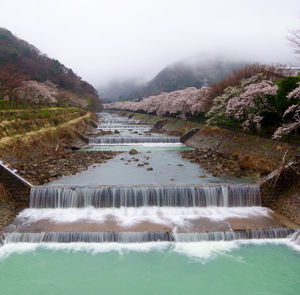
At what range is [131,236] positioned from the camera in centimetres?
1258

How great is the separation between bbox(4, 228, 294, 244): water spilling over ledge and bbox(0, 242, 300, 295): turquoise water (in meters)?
0.37

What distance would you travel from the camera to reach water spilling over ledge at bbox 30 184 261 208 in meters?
16.0

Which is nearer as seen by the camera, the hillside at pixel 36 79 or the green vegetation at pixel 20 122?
the green vegetation at pixel 20 122

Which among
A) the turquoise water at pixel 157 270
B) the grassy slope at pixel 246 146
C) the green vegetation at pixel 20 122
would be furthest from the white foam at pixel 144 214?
the green vegetation at pixel 20 122

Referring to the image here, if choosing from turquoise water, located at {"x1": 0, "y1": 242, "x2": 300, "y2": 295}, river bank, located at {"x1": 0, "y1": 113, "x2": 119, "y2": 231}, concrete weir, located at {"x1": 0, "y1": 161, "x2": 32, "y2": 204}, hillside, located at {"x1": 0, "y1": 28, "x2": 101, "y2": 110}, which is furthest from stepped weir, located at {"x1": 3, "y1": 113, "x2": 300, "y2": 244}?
hillside, located at {"x1": 0, "y1": 28, "x2": 101, "y2": 110}

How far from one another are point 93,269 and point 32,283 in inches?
94.4

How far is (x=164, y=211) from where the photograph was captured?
607 inches

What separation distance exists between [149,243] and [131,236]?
37.2 inches

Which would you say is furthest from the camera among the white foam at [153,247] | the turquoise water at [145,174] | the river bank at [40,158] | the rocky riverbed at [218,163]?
the rocky riverbed at [218,163]

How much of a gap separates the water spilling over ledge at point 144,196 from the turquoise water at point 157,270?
390 cm

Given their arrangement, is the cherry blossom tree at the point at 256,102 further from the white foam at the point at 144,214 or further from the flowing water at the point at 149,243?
the white foam at the point at 144,214

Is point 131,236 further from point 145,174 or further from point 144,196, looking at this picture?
point 145,174

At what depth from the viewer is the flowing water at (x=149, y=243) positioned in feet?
33.3

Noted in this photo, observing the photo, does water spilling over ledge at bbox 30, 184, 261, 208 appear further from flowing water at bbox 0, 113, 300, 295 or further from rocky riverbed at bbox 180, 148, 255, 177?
rocky riverbed at bbox 180, 148, 255, 177
